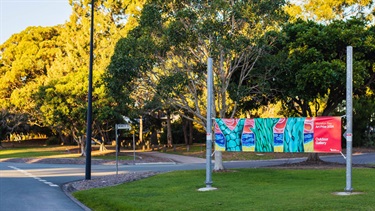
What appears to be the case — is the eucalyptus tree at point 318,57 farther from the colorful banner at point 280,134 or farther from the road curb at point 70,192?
the road curb at point 70,192

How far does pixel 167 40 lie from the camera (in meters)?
22.3

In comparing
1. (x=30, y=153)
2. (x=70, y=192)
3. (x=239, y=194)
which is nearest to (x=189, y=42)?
(x=70, y=192)

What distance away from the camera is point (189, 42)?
2248 centimetres

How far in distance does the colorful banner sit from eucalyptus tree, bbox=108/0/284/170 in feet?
15.8

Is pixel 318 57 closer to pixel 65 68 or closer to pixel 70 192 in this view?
pixel 70 192

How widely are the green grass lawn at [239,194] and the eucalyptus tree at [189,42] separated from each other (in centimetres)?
463

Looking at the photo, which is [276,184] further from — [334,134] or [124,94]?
[124,94]

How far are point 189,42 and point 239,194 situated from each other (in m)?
9.51

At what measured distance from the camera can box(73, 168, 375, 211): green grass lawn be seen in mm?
12188

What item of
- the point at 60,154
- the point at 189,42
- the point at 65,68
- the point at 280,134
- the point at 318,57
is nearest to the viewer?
the point at 280,134

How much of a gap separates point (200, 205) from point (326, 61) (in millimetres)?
Answer: 14223

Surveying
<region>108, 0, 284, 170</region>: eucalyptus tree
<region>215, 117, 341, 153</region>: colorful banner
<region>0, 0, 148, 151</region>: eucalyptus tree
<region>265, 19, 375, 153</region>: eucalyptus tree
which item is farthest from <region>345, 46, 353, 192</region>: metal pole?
<region>0, 0, 148, 151</region>: eucalyptus tree

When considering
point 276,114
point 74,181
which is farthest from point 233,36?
point 276,114

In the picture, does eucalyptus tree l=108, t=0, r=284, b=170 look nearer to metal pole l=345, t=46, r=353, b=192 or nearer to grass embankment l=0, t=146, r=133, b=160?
metal pole l=345, t=46, r=353, b=192
